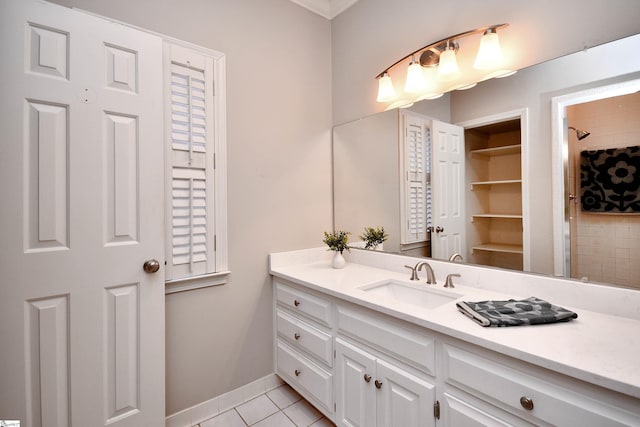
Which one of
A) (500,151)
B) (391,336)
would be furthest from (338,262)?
(500,151)

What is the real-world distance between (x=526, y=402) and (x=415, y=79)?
1622 millimetres

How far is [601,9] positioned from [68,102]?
2235mm

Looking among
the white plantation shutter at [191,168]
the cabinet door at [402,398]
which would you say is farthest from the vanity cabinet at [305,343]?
the white plantation shutter at [191,168]

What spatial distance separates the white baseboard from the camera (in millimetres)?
1661

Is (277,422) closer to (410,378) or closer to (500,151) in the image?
(410,378)

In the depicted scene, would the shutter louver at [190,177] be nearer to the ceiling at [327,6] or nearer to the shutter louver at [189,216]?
the shutter louver at [189,216]

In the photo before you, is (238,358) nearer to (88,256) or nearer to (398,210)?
(88,256)

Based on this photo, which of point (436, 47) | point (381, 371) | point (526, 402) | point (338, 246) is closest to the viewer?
point (526, 402)

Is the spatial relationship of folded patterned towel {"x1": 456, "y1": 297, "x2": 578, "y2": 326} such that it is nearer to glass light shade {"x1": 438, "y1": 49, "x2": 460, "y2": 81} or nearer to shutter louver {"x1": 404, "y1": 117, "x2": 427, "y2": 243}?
shutter louver {"x1": 404, "y1": 117, "x2": 427, "y2": 243}

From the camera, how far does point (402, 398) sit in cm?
120

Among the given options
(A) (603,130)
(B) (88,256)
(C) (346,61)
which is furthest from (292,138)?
(A) (603,130)

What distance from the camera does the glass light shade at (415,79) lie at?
1.75 m

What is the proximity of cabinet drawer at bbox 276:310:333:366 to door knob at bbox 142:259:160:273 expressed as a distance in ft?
2.74

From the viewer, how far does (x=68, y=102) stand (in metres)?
1.27
